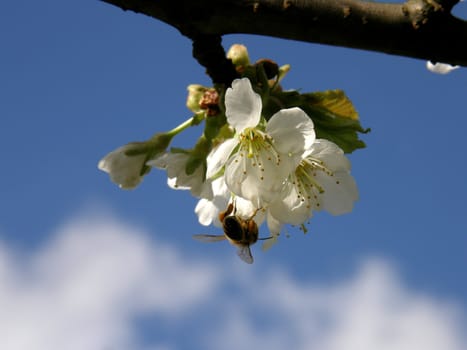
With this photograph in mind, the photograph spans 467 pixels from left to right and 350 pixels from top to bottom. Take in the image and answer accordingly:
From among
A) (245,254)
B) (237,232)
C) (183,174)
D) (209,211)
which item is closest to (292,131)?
(183,174)

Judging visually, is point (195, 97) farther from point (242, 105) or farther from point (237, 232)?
point (237, 232)

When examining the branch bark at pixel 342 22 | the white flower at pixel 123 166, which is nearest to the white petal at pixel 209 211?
the white flower at pixel 123 166

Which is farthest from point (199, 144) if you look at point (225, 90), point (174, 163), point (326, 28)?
point (326, 28)

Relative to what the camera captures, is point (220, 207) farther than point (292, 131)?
Yes

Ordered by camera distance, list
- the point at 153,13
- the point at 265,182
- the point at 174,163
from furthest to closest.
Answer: the point at 174,163, the point at 265,182, the point at 153,13

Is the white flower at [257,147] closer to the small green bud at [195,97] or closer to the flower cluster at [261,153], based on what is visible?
the flower cluster at [261,153]

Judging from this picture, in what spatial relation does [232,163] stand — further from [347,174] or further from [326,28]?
[326,28]

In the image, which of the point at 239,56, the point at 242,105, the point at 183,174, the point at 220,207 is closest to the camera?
the point at 242,105
